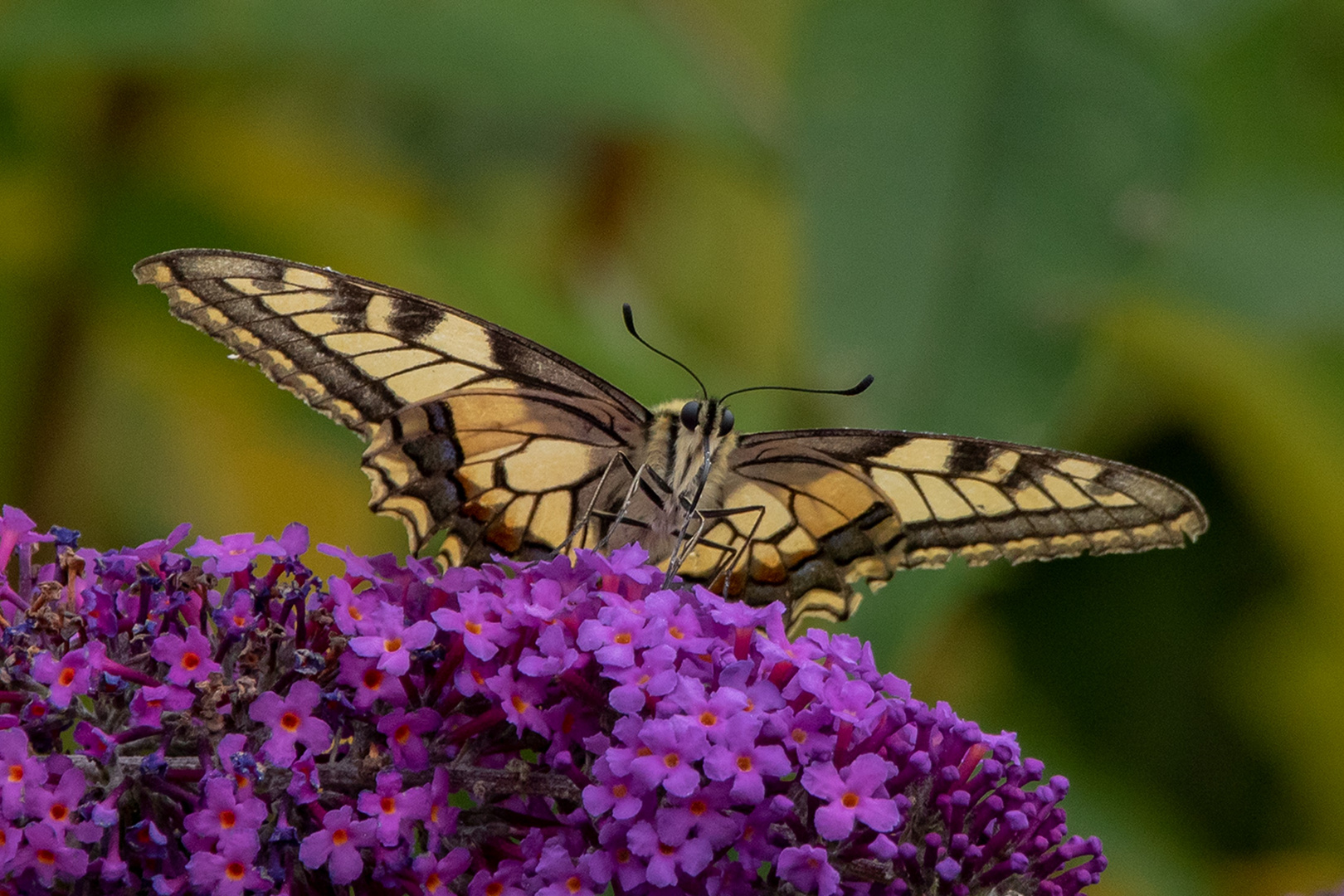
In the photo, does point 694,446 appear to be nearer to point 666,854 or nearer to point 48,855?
point 666,854

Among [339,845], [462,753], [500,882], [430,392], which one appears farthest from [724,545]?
[339,845]

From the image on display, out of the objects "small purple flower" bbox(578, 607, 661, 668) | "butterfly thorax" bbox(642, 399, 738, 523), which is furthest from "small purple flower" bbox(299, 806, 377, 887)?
"butterfly thorax" bbox(642, 399, 738, 523)

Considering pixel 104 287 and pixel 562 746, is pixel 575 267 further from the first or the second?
pixel 562 746

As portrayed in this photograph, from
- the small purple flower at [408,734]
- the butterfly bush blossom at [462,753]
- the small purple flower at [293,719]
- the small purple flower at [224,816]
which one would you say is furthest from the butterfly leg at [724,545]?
the small purple flower at [224,816]

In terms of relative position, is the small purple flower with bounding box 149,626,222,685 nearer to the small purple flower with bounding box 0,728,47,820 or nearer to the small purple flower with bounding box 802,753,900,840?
the small purple flower with bounding box 0,728,47,820

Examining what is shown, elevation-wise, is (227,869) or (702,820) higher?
(702,820)

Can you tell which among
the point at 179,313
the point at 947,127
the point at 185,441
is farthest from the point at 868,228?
the point at 185,441

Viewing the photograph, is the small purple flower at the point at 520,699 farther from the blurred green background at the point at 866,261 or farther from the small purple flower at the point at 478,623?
the blurred green background at the point at 866,261
